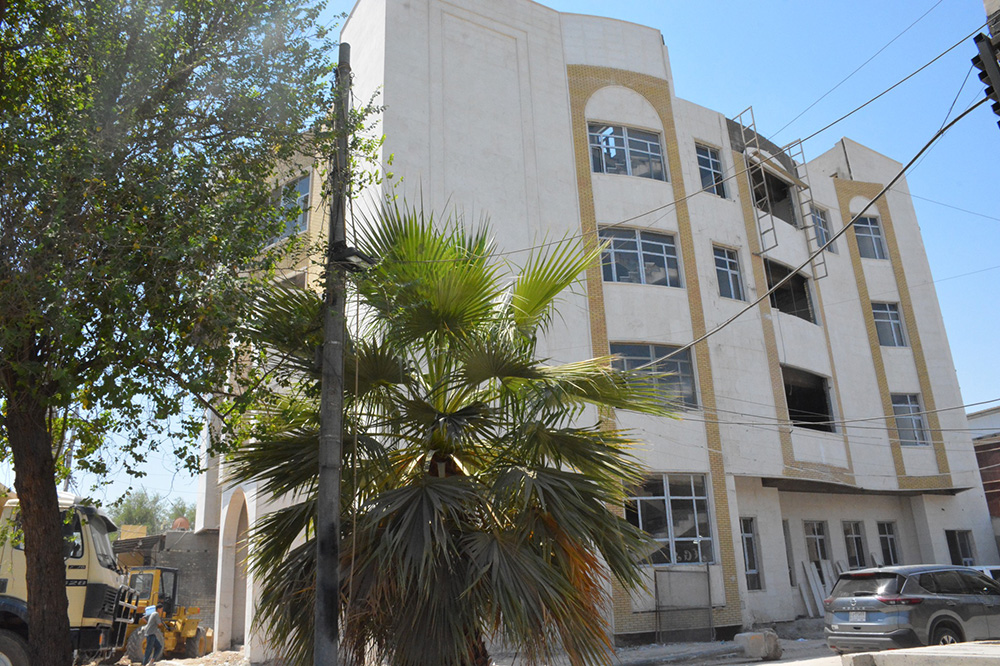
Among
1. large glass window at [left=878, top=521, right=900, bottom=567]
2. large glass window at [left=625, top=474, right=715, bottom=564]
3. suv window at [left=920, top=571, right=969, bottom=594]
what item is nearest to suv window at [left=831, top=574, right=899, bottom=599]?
suv window at [left=920, top=571, right=969, bottom=594]

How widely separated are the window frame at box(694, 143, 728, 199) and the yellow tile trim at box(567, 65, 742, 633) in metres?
1.24

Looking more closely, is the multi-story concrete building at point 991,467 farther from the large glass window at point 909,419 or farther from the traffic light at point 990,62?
the traffic light at point 990,62

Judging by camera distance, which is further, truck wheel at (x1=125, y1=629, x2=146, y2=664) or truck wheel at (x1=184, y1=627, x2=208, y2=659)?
truck wheel at (x1=184, y1=627, x2=208, y2=659)

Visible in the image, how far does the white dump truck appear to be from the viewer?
1094 centimetres

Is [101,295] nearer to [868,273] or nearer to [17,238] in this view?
[17,238]

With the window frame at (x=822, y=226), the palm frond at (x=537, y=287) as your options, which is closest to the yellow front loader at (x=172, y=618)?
the palm frond at (x=537, y=287)

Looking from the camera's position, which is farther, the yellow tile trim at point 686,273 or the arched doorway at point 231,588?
the arched doorway at point 231,588

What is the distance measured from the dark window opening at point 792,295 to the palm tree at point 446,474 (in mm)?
17748

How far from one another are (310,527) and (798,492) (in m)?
19.5

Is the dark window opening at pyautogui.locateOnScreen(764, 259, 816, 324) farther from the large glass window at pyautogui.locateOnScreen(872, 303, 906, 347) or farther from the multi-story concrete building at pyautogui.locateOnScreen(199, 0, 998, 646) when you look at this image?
the large glass window at pyautogui.locateOnScreen(872, 303, 906, 347)

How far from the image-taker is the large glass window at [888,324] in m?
27.2

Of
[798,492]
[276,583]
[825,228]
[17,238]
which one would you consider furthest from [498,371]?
[825,228]

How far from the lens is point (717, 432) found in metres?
19.6

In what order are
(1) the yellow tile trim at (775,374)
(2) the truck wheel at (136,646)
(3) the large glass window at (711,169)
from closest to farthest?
(2) the truck wheel at (136,646), (1) the yellow tile trim at (775,374), (3) the large glass window at (711,169)
